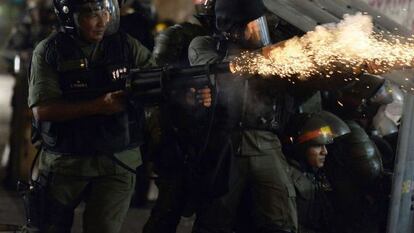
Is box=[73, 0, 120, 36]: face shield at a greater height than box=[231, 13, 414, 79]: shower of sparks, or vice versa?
box=[73, 0, 120, 36]: face shield

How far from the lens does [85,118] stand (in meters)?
3.88

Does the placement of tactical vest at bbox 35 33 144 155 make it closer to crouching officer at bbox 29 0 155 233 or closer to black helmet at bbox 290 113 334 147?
crouching officer at bbox 29 0 155 233

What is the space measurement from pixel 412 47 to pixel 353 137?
1.54 m

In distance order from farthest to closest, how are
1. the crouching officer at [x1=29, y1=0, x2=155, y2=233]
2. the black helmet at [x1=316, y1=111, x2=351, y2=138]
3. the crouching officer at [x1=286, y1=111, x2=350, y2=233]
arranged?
the black helmet at [x1=316, y1=111, x2=351, y2=138]
the crouching officer at [x1=286, y1=111, x2=350, y2=233]
the crouching officer at [x1=29, y1=0, x2=155, y2=233]

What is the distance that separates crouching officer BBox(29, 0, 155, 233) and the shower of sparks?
0.79 m

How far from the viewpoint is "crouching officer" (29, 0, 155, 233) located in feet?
12.7

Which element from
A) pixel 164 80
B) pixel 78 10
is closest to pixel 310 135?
pixel 164 80

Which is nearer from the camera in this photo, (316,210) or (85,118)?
(85,118)

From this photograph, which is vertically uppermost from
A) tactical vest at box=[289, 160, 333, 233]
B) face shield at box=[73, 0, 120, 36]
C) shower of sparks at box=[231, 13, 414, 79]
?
face shield at box=[73, 0, 120, 36]

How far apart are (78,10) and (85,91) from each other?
0.50 meters

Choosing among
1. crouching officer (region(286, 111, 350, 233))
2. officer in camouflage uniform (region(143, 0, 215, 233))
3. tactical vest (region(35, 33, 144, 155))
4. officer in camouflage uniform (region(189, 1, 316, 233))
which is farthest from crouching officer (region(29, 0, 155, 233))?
crouching officer (region(286, 111, 350, 233))

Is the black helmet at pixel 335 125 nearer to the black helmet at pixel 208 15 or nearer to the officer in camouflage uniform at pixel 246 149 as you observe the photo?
the officer in camouflage uniform at pixel 246 149

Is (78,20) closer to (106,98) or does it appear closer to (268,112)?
(106,98)

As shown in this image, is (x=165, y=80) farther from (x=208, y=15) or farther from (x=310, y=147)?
(x=208, y=15)
